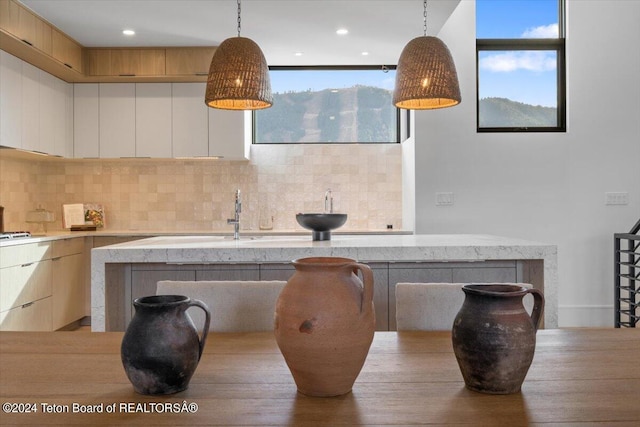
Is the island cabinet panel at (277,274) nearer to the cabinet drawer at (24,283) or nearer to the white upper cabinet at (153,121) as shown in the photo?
the cabinet drawer at (24,283)

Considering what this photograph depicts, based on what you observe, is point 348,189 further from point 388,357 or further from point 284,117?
point 388,357

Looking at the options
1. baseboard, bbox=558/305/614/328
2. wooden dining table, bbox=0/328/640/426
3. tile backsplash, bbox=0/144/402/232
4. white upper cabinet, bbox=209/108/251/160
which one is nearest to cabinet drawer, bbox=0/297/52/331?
tile backsplash, bbox=0/144/402/232

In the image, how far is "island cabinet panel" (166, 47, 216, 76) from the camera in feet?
16.4

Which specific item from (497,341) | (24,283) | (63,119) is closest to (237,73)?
(497,341)

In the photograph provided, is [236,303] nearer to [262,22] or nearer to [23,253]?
[23,253]

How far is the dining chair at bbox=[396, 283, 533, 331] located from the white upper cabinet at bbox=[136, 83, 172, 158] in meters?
3.99

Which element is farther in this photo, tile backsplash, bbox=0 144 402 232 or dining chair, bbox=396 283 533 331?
tile backsplash, bbox=0 144 402 232

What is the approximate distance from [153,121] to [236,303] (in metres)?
3.90

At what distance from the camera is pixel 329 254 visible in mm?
2688

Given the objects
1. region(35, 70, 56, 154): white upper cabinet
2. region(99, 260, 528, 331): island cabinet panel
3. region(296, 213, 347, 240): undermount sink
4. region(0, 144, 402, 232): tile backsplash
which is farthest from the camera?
region(0, 144, 402, 232): tile backsplash

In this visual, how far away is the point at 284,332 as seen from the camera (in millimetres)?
895

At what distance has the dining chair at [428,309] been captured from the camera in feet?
5.22

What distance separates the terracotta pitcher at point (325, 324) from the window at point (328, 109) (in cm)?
487

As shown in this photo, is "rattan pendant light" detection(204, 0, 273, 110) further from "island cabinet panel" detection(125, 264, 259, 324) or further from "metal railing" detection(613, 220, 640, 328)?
"metal railing" detection(613, 220, 640, 328)
